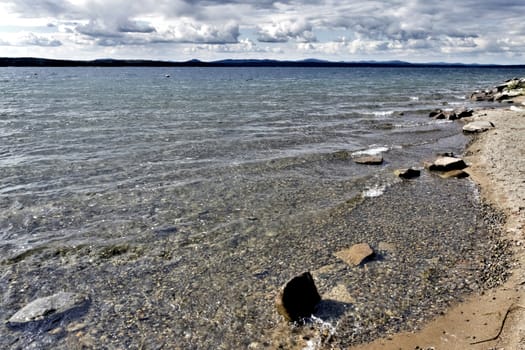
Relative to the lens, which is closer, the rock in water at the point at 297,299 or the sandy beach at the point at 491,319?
the sandy beach at the point at 491,319

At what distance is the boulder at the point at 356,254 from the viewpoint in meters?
9.89

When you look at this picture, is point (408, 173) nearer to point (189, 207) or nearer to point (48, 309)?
point (189, 207)

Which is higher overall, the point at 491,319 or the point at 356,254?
the point at 356,254

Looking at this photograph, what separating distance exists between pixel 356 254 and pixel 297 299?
281 cm

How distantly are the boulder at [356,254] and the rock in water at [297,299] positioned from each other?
2.16 metres

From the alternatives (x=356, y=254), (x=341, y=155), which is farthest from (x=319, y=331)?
(x=341, y=155)

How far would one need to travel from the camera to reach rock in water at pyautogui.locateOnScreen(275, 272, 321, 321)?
7812mm

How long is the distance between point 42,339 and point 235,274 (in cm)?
405

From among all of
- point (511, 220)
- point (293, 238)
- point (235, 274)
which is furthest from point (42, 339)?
point (511, 220)

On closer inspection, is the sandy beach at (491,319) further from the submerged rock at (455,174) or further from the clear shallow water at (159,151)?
the clear shallow water at (159,151)

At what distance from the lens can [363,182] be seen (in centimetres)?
1655

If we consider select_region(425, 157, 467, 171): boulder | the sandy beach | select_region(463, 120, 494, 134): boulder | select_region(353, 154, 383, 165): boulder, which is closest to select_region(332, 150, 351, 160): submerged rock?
select_region(353, 154, 383, 165): boulder

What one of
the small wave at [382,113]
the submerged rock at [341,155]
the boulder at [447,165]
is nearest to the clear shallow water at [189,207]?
the submerged rock at [341,155]

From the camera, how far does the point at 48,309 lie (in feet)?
26.3
